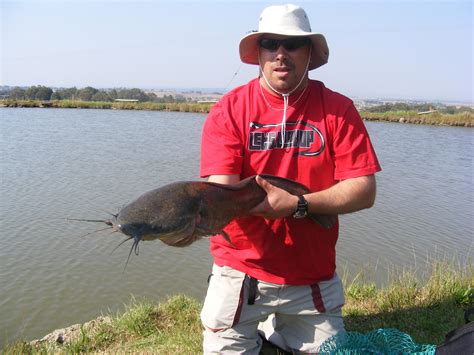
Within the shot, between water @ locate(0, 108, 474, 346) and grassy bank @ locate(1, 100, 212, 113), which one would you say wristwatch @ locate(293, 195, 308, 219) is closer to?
water @ locate(0, 108, 474, 346)

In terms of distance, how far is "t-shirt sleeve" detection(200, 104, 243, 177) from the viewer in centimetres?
290

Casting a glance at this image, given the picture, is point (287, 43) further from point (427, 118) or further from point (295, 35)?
point (427, 118)

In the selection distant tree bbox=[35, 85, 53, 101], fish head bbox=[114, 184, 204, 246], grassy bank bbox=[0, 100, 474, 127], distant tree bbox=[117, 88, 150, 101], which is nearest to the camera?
fish head bbox=[114, 184, 204, 246]

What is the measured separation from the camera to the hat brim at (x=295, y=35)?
9.70 ft

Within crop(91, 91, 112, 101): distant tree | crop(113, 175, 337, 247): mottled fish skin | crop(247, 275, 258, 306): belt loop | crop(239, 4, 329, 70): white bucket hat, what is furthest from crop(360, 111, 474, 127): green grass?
crop(113, 175, 337, 247): mottled fish skin

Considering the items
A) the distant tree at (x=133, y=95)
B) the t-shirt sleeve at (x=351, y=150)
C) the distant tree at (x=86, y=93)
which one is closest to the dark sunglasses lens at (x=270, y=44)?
the t-shirt sleeve at (x=351, y=150)

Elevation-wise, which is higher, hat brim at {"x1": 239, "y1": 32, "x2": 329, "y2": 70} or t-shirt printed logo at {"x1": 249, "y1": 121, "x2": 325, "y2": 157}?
hat brim at {"x1": 239, "y1": 32, "x2": 329, "y2": 70}

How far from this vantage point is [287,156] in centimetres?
300

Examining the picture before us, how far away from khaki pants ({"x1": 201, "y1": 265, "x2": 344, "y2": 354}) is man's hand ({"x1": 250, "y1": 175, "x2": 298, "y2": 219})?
66 cm

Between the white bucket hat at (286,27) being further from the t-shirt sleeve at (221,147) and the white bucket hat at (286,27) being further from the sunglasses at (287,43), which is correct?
the t-shirt sleeve at (221,147)

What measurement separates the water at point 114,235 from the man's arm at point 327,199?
159 inches

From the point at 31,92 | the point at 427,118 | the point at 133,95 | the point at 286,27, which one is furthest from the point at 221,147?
the point at 133,95

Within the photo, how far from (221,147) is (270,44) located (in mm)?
799

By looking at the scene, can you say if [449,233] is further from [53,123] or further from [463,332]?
[53,123]
